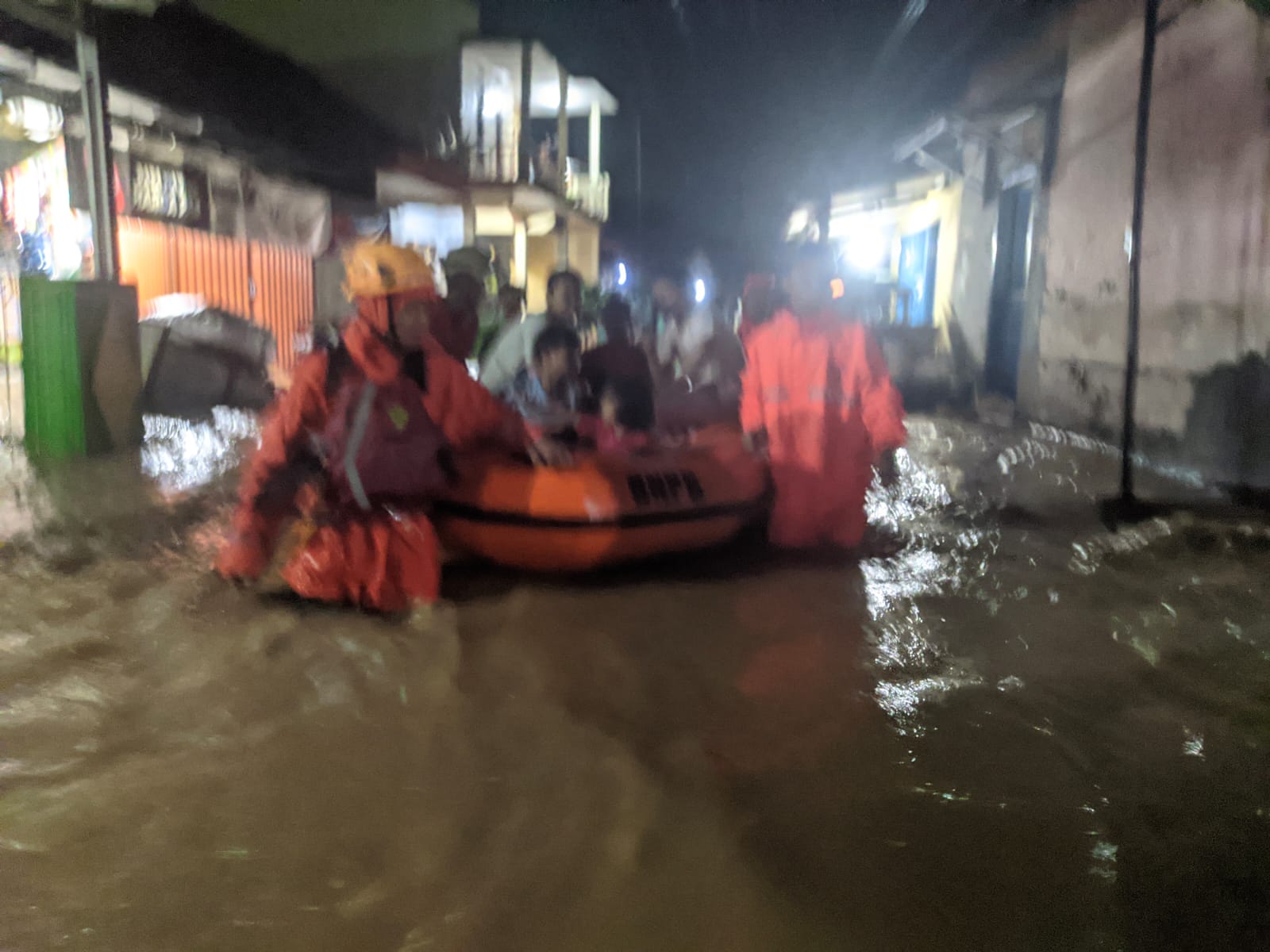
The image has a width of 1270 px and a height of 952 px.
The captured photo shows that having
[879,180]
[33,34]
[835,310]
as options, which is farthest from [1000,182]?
[33,34]

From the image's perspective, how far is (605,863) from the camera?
212 centimetres

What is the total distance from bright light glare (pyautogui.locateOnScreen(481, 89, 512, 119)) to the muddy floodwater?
14.4 m

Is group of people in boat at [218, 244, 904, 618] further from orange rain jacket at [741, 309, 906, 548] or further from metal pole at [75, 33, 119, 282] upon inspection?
metal pole at [75, 33, 119, 282]

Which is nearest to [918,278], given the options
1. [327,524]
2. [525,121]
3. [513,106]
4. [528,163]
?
[528,163]

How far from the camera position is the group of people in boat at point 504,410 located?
3.78 meters

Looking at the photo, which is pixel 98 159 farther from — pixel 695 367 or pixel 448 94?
pixel 448 94

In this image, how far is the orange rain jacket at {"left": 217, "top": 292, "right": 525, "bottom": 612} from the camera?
3.74m

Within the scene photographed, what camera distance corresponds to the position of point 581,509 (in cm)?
411

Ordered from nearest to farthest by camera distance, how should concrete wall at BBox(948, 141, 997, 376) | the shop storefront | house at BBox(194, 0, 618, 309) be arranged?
the shop storefront
concrete wall at BBox(948, 141, 997, 376)
house at BBox(194, 0, 618, 309)

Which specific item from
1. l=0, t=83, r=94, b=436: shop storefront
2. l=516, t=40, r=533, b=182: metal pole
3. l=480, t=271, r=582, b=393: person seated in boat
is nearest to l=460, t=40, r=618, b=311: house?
l=516, t=40, r=533, b=182: metal pole

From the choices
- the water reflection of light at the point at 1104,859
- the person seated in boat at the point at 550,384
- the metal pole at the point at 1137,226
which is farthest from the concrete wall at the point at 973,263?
the water reflection of light at the point at 1104,859

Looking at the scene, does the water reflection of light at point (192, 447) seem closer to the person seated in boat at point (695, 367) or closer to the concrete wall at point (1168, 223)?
the person seated in boat at point (695, 367)

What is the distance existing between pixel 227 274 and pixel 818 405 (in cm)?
1023

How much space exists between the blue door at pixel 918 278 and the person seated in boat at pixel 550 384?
11731mm
